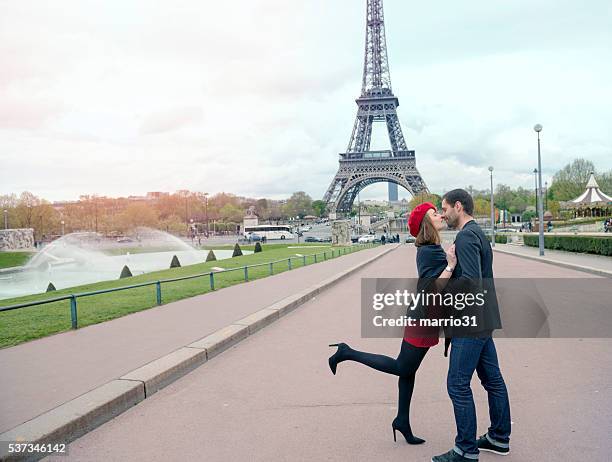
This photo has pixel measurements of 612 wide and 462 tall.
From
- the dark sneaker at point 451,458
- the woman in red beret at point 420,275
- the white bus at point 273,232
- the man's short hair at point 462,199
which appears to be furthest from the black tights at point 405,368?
the white bus at point 273,232

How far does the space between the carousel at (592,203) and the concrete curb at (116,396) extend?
6343cm

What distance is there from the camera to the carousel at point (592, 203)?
60.8 meters

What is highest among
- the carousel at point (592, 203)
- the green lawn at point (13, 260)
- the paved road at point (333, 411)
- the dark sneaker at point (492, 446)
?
the carousel at point (592, 203)

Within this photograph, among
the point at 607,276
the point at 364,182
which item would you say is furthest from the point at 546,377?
the point at 364,182

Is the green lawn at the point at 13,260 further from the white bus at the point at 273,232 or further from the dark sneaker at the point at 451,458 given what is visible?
the dark sneaker at the point at 451,458

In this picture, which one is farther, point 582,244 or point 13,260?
point 13,260

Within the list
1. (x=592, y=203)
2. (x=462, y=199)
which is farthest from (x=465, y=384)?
(x=592, y=203)

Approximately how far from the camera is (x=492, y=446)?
379cm

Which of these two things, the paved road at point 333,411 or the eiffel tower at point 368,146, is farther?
the eiffel tower at point 368,146

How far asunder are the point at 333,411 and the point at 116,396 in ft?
6.79

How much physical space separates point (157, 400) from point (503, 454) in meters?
3.33

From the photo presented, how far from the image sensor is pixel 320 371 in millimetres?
6164

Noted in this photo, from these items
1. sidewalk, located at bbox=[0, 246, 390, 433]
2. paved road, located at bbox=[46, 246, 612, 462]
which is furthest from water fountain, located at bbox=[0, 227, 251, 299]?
paved road, located at bbox=[46, 246, 612, 462]

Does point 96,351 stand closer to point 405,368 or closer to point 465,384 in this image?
point 405,368
